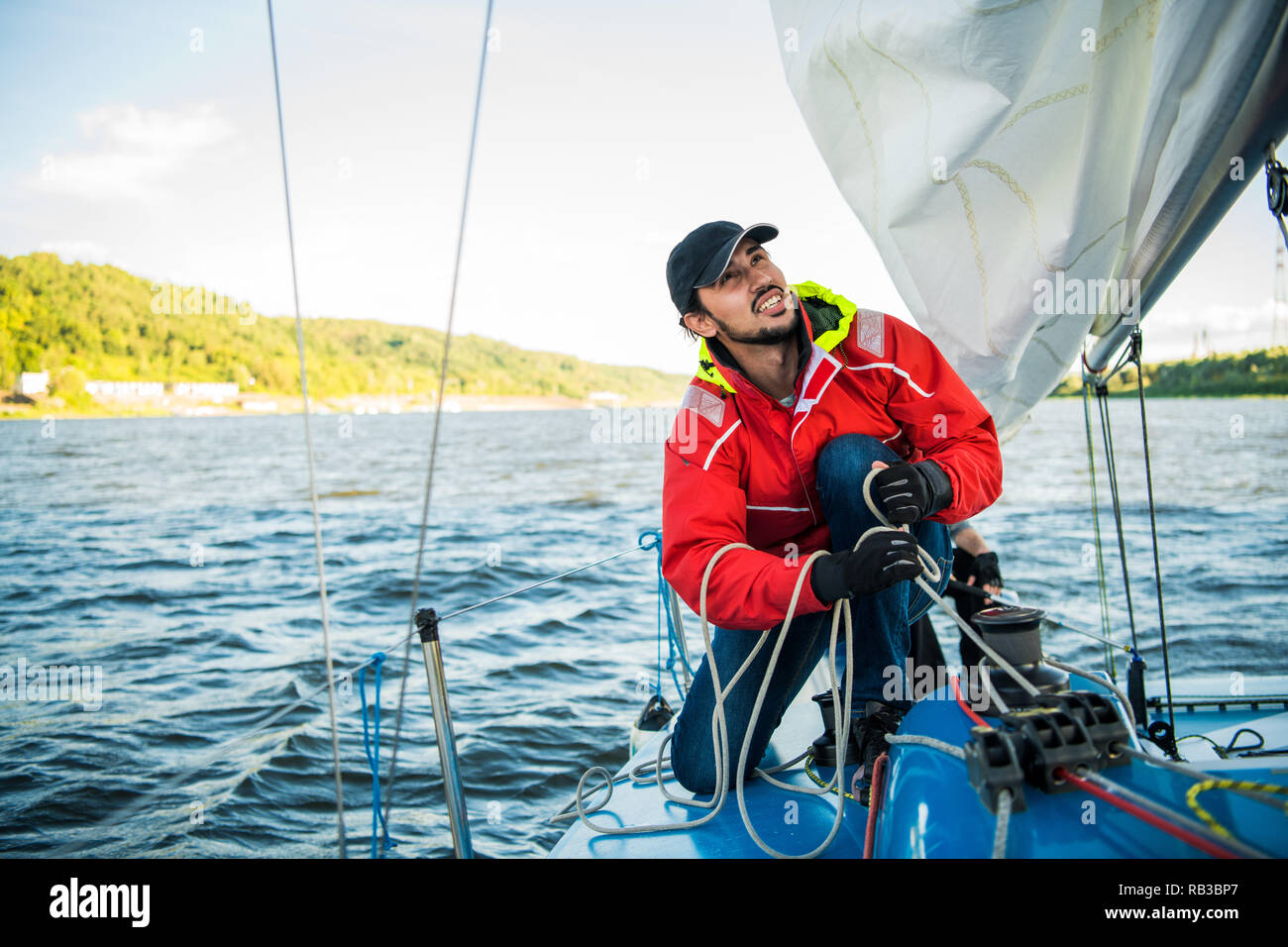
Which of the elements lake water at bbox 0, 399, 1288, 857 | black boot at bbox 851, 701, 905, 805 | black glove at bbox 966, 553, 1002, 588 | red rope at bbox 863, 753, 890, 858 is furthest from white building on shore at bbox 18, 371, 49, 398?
red rope at bbox 863, 753, 890, 858

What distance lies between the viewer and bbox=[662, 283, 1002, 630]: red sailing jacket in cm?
182

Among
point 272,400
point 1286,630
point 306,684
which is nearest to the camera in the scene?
point 306,684

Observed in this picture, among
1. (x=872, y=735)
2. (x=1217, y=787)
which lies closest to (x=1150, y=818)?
(x=1217, y=787)

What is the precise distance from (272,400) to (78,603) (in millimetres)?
56855

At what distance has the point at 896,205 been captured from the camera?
2029 millimetres

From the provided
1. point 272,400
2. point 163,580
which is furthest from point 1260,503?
point 272,400

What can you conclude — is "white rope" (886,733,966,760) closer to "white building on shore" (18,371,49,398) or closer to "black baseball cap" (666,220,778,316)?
"black baseball cap" (666,220,778,316)

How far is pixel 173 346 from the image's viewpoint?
2067 inches

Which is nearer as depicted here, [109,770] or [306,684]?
[109,770]

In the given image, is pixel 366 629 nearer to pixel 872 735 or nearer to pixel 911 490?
pixel 872 735

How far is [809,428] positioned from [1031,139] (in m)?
0.77

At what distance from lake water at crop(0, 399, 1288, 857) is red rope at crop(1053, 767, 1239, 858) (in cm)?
149

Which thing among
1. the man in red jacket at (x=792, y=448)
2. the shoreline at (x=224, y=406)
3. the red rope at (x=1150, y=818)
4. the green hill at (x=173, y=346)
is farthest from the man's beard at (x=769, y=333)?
the green hill at (x=173, y=346)
